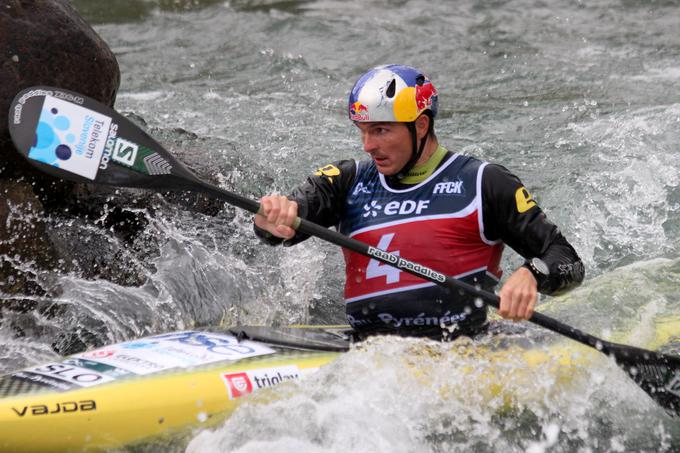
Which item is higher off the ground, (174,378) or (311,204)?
(311,204)

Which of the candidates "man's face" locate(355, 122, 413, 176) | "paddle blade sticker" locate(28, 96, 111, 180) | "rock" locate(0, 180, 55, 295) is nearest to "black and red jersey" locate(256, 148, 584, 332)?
"man's face" locate(355, 122, 413, 176)

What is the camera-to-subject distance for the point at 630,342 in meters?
5.16

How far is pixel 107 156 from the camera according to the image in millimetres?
4262

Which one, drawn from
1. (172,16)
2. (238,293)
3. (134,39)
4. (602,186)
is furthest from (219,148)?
(172,16)

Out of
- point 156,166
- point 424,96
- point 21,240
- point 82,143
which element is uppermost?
point 424,96

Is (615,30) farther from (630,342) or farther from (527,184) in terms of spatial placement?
(630,342)

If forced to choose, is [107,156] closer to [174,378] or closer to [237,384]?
[174,378]

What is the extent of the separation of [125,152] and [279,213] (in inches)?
31.6

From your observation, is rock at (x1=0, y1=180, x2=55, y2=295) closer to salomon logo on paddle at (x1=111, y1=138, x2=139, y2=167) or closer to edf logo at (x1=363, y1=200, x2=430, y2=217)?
salomon logo on paddle at (x1=111, y1=138, x2=139, y2=167)

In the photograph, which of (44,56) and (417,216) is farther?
(44,56)

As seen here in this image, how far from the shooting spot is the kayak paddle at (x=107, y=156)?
13.6ft

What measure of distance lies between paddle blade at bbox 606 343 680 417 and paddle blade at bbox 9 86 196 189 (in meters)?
2.19

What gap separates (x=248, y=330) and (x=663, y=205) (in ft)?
13.7

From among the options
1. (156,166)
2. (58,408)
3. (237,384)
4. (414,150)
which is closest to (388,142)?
(414,150)
